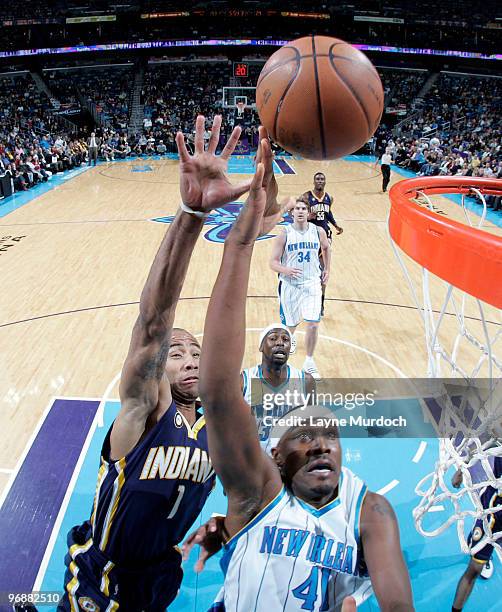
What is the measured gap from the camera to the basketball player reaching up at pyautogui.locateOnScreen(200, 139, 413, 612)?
1.36 meters

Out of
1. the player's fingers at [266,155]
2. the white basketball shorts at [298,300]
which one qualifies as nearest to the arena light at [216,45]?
the white basketball shorts at [298,300]

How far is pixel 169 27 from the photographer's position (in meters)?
31.7

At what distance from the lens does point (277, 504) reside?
1.60 m

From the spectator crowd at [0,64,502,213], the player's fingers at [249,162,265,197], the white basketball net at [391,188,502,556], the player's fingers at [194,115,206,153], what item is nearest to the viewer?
the player's fingers at [249,162,265,197]

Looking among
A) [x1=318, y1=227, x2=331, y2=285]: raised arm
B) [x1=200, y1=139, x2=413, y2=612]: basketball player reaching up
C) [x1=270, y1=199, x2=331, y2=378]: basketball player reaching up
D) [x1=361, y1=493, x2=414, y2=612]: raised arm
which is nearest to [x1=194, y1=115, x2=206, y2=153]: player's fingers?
[x1=200, y1=139, x2=413, y2=612]: basketball player reaching up

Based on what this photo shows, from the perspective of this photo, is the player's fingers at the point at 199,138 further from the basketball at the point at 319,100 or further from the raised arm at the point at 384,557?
the raised arm at the point at 384,557

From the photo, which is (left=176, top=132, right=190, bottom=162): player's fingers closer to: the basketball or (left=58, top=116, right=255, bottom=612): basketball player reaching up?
(left=58, top=116, right=255, bottom=612): basketball player reaching up

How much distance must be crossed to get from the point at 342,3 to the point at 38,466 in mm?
35099

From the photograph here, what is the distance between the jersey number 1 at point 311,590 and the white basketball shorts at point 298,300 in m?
4.05

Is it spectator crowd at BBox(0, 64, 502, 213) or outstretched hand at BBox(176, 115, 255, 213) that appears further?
spectator crowd at BBox(0, 64, 502, 213)

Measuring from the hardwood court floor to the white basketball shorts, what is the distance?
20.2 inches

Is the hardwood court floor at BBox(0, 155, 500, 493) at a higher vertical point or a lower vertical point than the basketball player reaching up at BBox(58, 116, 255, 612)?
lower

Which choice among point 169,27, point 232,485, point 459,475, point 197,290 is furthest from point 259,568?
point 169,27

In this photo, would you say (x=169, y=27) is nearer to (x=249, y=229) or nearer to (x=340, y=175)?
(x=340, y=175)
